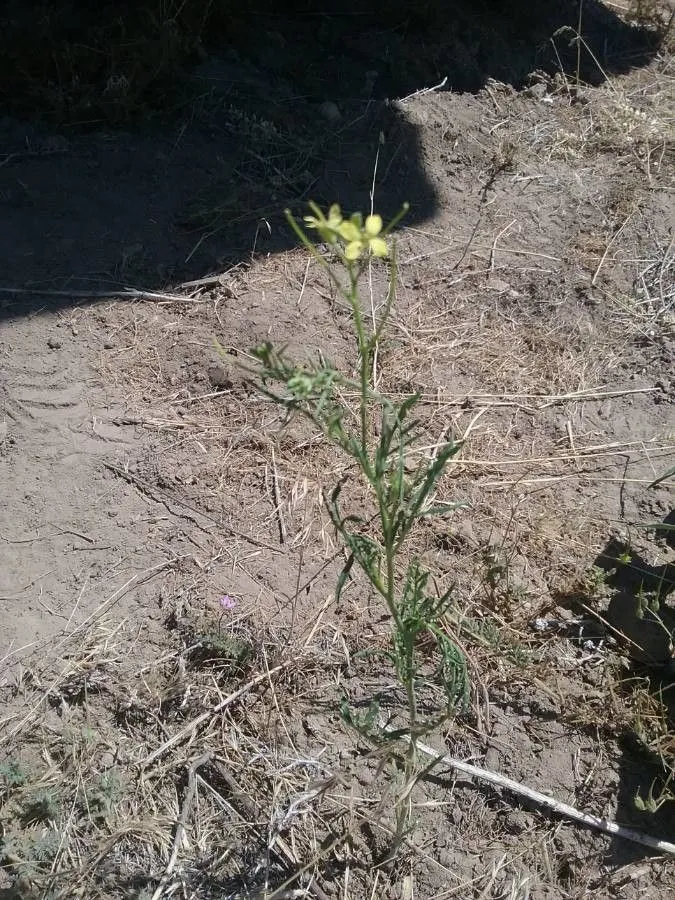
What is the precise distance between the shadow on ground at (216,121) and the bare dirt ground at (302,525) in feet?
0.09

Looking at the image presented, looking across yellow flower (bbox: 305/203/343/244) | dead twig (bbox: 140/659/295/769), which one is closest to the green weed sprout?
yellow flower (bbox: 305/203/343/244)

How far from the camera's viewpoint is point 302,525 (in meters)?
2.83

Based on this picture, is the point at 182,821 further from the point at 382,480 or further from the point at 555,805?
the point at 382,480

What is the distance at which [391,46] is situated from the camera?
4867 millimetres

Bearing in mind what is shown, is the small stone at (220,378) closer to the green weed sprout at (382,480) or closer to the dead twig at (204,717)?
the green weed sprout at (382,480)

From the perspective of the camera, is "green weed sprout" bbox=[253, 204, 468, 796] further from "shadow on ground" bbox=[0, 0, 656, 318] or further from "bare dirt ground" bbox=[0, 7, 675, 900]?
"shadow on ground" bbox=[0, 0, 656, 318]

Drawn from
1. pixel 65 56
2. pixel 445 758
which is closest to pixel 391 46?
pixel 65 56

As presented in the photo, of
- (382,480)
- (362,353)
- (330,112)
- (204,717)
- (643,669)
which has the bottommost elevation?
(204,717)

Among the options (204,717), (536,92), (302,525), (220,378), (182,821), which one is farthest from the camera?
(536,92)

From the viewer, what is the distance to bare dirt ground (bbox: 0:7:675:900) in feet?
7.19

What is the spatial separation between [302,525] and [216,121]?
263cm

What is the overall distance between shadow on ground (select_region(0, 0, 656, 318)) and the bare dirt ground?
0.03 meters

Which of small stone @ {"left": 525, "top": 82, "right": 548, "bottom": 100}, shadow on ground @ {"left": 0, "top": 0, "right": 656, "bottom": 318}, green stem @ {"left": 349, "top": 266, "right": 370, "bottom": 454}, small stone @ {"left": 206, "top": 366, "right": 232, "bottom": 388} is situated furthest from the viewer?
small stone @ {"left": 525, "top": 82, "right": 548, "bottom": 100}

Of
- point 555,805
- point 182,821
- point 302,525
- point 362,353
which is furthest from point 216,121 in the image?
point 555,805
